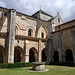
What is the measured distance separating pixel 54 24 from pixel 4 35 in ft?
47.9

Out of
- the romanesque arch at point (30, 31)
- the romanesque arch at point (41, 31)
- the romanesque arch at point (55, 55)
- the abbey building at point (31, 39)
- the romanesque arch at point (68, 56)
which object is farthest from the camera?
the romanesque arch at point (41, 31)

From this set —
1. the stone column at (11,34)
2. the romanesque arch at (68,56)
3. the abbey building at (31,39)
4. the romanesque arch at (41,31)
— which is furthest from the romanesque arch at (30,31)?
the romanesque arch at (68,56)

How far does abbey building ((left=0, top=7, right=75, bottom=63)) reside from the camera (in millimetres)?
16109

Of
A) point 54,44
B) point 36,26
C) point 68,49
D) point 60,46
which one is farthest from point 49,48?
point 36,26

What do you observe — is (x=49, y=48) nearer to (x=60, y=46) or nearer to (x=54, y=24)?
(x=60, y=46)

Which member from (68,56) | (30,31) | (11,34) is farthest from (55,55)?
(11,34)

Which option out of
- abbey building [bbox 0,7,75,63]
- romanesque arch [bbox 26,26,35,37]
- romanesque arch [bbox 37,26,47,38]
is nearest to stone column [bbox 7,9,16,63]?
abbey building [bbox 0,7,75,63]

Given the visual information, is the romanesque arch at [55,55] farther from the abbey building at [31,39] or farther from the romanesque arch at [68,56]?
the romanesque arch at [68,56]

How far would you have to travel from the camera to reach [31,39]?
19797mm

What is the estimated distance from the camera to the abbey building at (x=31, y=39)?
1611cm

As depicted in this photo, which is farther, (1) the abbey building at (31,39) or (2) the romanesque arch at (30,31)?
(2) the romanesque arch at (30,31)

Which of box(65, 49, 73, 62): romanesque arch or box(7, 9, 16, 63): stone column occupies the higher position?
box(7, 9, 16, 63): stone column

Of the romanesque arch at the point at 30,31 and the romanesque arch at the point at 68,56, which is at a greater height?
the romanesque arch at the point at 30,31

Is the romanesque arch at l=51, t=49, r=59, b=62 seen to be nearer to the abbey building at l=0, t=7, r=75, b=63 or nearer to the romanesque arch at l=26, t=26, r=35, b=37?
the abbey building at l=0, t=7, r=75, b=63
